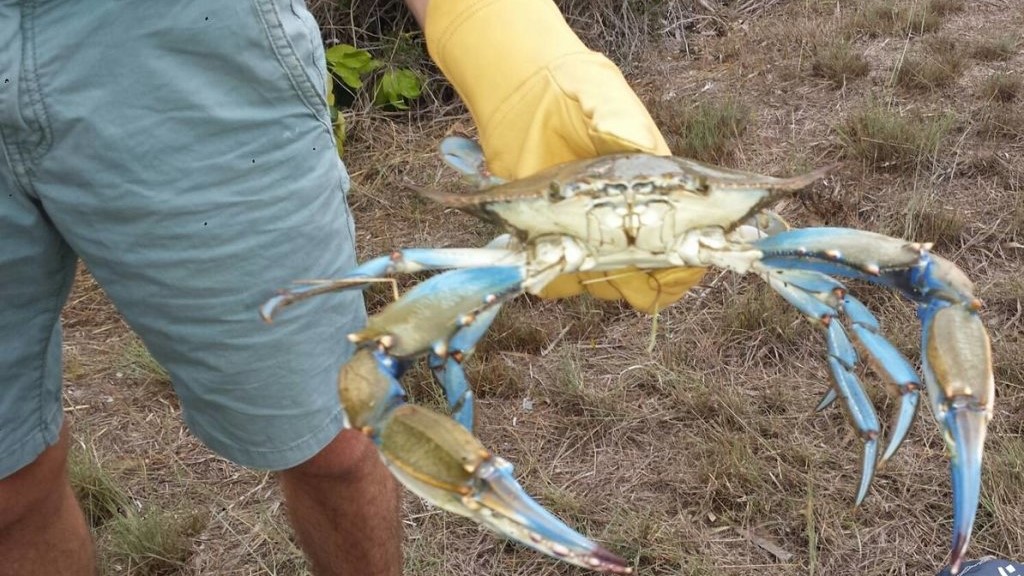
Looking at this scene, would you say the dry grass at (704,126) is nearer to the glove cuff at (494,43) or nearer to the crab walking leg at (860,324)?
the glove cuff at (494,43)

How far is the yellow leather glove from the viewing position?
172 centimetres

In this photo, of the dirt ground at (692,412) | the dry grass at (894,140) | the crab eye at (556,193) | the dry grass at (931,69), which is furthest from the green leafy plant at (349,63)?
the crab eye at (556,193)

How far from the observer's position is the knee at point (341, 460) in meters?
1.93

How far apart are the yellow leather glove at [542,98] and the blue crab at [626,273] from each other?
122mm

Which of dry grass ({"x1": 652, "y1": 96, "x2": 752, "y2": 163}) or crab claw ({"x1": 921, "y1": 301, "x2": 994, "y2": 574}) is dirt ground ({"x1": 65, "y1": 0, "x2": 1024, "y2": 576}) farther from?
crab claw ({"x1": 921, "y1": 301, "x2": 994, "y2": 574})

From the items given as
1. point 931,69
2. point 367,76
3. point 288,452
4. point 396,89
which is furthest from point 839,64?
point 288,452

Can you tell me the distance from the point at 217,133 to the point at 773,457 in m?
1.79

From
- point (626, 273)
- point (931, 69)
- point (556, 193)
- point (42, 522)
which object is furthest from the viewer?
point (931, 69)

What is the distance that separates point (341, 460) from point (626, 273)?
29.0 inches

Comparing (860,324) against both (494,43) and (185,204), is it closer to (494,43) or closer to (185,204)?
(494,43)

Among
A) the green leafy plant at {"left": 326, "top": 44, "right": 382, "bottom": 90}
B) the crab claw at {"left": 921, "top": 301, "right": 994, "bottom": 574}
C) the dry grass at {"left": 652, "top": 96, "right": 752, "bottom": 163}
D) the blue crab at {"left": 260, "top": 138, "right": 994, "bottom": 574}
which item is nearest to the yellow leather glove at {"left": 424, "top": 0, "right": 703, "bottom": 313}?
the blue crab at {"left": 260, "top": 138, "right": 994, "bottom": 574}

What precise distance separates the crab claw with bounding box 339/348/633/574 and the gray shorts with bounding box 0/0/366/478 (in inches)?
22.5

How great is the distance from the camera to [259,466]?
1832 mm

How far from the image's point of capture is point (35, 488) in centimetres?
189
